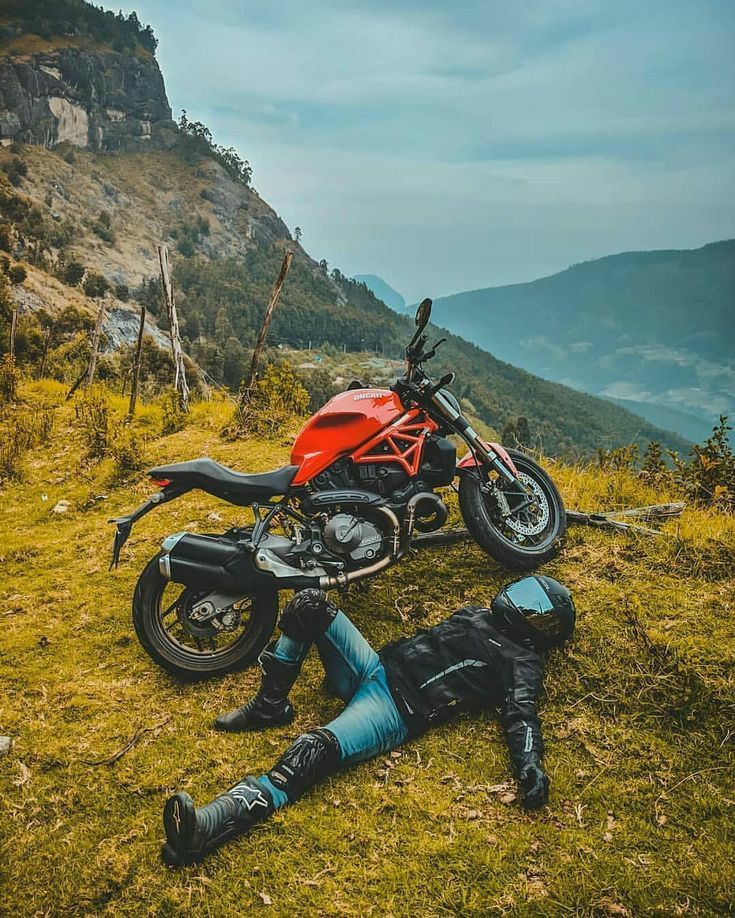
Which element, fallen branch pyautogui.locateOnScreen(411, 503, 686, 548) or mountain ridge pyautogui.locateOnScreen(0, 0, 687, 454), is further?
mountain ridge pyautogui.locateOnScreen(0, 0, 687, 454)

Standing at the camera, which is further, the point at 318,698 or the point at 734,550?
the point at 734,550

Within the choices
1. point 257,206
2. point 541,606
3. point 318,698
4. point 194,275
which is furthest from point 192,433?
point 257,206

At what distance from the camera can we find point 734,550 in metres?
4.54

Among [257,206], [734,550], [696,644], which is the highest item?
[257,206]

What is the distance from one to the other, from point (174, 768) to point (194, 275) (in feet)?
402

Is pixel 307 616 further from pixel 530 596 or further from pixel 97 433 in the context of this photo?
pixel 97 433

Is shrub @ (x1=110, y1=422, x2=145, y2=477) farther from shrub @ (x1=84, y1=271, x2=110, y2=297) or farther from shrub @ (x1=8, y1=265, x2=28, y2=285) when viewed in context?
shrub @ (x1=84, y1=271, x2=110, y2=297)

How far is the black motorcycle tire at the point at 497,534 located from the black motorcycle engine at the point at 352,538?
891 millimetres

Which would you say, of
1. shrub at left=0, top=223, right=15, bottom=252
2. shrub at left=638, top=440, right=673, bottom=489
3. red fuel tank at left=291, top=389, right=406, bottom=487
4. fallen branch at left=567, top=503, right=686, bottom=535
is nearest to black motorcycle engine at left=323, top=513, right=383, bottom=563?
red fuel tank at left=291, top=389, right=406, bottom=487

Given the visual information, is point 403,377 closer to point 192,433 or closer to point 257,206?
point 192,433

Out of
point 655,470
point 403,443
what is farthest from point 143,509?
point 655,470

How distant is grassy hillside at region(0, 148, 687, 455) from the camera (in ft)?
246

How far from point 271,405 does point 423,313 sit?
4.46m

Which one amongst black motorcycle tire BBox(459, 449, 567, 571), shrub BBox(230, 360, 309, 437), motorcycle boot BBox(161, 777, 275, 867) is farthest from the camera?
shrub BBox(230, 360, 309, 437)
